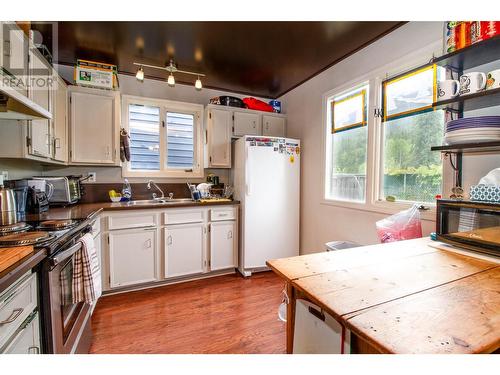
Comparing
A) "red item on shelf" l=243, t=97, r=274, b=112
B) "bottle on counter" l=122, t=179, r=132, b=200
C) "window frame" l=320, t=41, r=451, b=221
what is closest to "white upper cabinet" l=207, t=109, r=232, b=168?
"red item on shelf" l=243, t=97, r=274, b=112

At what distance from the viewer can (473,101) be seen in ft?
4.12

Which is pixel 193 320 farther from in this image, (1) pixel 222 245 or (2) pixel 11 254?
(2) pixel 11 254

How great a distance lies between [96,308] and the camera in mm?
2062

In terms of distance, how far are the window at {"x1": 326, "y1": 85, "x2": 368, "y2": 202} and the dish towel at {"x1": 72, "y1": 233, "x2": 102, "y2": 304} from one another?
89.5 inches

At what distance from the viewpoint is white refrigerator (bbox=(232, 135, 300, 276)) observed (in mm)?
2703

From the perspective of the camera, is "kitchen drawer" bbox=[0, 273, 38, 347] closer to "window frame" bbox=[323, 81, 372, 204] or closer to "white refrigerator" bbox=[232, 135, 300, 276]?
"white refrigerator" bbox=[232, 135, 300, 276]

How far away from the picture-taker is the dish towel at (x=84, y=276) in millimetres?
1246

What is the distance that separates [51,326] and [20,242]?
374 mm

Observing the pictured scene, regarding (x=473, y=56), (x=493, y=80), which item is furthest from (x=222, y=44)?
(x=493, y=80)

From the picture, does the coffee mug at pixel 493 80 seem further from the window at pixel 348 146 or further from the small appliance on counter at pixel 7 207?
the small appliance on counter at pixel 7 207

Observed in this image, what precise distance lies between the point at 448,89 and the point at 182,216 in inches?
94.8

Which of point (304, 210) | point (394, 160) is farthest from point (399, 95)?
point (304, 210)
